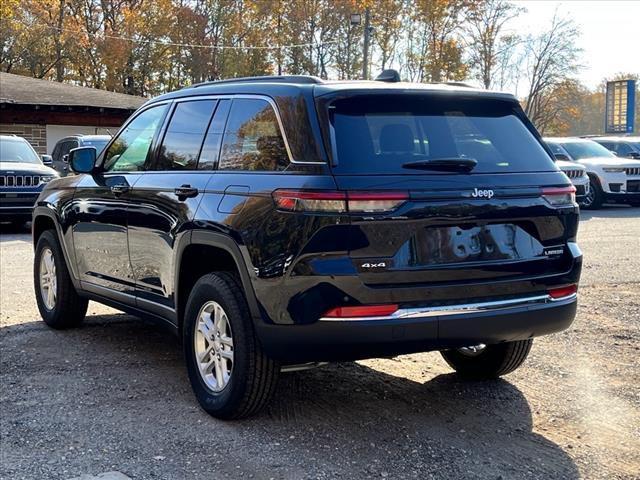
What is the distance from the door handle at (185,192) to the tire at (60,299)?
7.17 feet

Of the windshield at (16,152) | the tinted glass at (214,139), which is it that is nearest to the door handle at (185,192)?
the tinted glass at (214,139)

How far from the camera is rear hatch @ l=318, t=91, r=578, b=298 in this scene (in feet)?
13.0

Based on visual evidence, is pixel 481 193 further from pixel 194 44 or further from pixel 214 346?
pixel 194 44

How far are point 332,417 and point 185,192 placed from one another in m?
1.59

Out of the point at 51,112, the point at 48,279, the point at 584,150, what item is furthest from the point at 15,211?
the point at 584,150

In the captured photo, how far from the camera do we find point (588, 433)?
175 inches

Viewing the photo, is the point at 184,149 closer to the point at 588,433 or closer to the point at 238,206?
the point at 238,206

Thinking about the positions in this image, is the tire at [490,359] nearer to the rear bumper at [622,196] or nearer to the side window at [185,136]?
the side window at [185,136]

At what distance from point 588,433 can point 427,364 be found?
1.58 metres

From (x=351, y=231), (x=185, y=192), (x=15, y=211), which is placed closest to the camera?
(x=351, y=231)

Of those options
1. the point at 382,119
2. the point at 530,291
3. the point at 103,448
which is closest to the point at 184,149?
the point at 382,119

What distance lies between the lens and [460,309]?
13.5 ft

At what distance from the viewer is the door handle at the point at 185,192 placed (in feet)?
15.8

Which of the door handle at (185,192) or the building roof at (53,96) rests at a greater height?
→ the building roof at (53,96)
